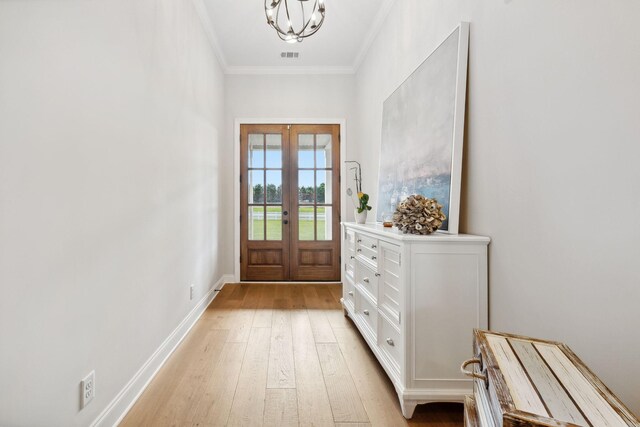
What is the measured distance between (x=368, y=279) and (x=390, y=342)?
0.58m

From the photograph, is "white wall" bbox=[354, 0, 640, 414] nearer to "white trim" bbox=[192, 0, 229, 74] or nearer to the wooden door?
"white trim" bbox=[192, 0, 229, 74]

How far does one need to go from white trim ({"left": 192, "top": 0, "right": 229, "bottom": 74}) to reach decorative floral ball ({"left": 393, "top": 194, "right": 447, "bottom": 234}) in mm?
2852

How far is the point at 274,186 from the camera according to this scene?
4699 mm

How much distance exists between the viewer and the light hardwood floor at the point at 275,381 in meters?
1.68

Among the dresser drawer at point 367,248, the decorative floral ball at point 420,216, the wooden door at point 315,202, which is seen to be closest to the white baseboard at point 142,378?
the dresser drawer at point 367,248

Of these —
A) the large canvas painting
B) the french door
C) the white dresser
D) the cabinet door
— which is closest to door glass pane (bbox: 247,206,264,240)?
the french door

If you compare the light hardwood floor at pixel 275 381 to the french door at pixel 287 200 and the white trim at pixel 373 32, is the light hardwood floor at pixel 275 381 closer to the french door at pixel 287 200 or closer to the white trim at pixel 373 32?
the french door at pixel 287 200

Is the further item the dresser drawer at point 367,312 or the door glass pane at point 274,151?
the door glass pane at point 274,151

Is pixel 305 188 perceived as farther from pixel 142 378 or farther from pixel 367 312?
pixel 142 378

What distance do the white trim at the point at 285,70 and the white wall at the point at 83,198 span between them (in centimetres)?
207

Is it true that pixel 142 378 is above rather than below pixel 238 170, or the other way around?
below

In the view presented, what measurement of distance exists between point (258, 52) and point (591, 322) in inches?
170

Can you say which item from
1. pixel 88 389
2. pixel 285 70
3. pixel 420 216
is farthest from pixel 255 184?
pixel 88 389

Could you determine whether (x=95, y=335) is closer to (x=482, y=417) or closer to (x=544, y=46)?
(x=482, y=417)
